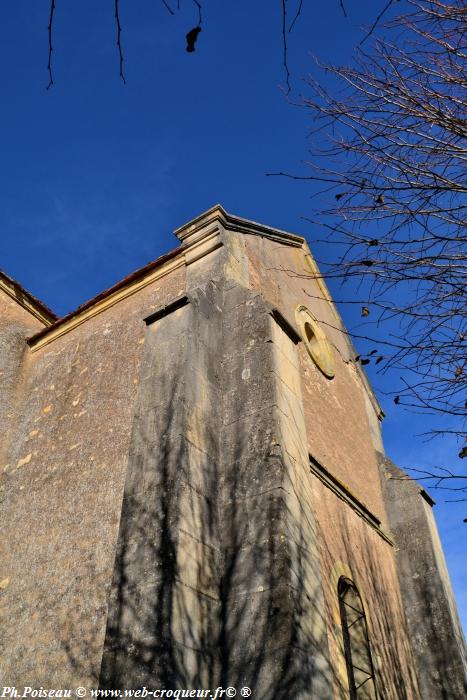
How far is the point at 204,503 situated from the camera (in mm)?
5020

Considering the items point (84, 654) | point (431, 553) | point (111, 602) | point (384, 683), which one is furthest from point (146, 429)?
point (431, 553)

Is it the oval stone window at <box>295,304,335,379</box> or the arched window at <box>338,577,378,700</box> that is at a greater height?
the oval stone window at <box>295,304,335,379</box>

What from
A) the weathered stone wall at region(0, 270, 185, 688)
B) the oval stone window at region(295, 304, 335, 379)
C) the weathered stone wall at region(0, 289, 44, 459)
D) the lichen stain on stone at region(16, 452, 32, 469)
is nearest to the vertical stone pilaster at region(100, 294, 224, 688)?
the weathered stone wall at region(0, 270, 185, 688)

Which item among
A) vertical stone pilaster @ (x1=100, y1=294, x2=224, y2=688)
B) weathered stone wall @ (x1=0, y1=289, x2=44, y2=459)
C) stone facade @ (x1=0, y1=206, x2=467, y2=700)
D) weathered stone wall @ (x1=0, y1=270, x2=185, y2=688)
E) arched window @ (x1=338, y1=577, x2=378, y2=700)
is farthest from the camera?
weathered stone wall @ (x1=0, y1=289, x2=44, y2=459)

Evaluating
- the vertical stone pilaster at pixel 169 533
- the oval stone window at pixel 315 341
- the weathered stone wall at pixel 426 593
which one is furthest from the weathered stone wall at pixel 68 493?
the weathered stone wall at pixel 426 593

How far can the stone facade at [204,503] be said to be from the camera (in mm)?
4316

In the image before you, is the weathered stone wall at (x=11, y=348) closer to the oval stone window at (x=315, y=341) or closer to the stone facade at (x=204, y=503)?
the stone facade at (x=204, y=503)

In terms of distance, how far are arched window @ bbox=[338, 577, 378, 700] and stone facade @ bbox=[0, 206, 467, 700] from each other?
6 centimetres

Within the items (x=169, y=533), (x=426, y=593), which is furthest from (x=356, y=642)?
(x=169, y=533)

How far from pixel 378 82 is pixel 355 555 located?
18.5 ft

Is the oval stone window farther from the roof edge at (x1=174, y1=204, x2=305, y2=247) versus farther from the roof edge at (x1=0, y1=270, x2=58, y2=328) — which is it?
the roof edge at (x1=0, y1=270, x2=58, y2=328)

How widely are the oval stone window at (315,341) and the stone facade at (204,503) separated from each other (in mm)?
51

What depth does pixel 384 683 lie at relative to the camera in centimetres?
676

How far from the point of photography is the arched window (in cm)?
642
